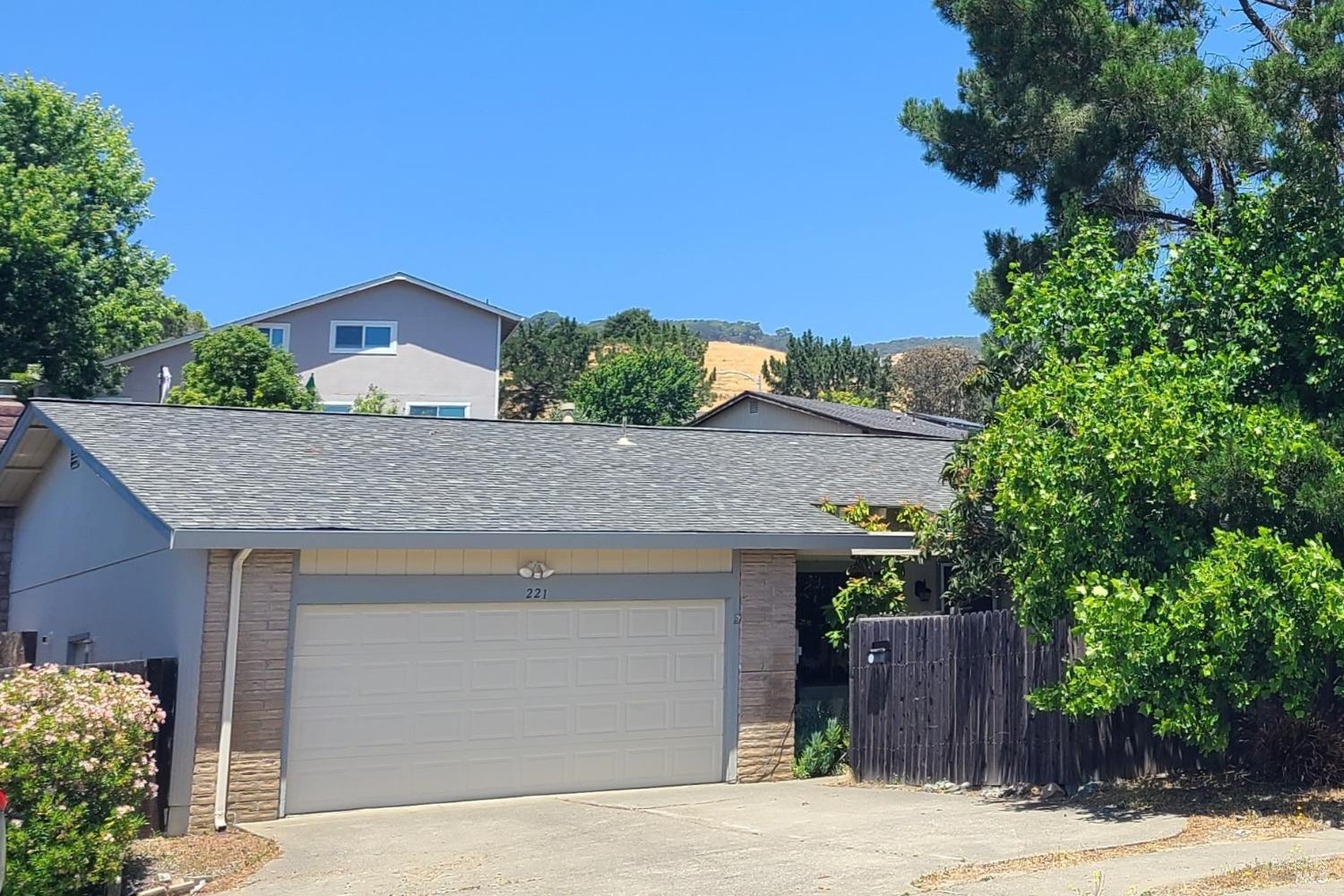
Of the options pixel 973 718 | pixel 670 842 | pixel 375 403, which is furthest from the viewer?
pixel 375 403

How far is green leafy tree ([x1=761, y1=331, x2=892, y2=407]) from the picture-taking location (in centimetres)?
6031

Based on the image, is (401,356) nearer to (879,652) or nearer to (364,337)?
(364,337)

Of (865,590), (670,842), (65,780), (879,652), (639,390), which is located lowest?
(670,842)

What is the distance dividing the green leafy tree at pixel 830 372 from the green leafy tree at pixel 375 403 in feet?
79.5

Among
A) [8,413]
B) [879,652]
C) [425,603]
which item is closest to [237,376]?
[8,413]

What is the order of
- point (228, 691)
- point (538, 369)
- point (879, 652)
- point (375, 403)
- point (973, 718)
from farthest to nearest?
point (538, 369)
point (375, 403)
point (879, 652)
point (973, 718)
point (228, 691)

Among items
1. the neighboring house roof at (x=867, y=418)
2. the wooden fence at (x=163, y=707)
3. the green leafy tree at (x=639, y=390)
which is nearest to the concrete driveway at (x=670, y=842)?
the wooden fence at (x=163, y=707)

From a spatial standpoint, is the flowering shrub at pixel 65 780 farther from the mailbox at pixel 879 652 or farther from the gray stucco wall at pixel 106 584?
the mailbox at pixel 879 652

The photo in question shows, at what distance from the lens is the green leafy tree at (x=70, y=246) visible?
122 ft

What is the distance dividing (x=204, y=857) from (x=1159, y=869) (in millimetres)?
7314

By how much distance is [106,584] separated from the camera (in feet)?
53.3

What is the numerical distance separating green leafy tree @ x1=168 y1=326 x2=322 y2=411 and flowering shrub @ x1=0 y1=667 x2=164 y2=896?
20496mm

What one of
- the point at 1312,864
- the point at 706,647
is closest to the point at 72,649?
the point at 706,647

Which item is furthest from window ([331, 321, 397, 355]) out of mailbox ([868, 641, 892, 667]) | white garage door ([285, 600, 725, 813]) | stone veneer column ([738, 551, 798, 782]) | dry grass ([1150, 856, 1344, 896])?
dry grass ([1150, 856, 1344, 896])
